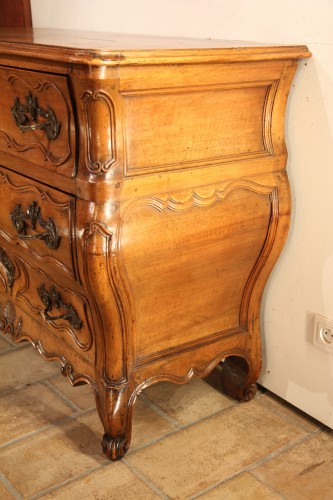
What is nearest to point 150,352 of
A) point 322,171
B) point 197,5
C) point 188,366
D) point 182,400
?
point 188,366

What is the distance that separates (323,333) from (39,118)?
957 millimetres

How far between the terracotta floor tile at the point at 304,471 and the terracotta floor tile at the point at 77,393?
0.58 metres

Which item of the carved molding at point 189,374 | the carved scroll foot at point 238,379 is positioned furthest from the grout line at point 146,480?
the carved scroll foot at point 238,379

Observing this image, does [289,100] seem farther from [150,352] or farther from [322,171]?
[150,352]

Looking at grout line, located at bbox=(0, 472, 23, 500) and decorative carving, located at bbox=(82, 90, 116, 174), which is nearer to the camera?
decorative carving, located at bbox=(82, 90, 116, 174)

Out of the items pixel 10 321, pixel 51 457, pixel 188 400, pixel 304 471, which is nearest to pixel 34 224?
pixel 10 321

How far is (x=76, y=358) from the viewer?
1.76m

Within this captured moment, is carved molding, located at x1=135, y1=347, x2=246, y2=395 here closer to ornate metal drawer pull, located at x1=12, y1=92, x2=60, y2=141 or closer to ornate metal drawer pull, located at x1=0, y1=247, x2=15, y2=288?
ornate metal drawer pull, located at x1=0, y1=247, x2=15, y2=288

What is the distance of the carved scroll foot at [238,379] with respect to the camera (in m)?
1.95

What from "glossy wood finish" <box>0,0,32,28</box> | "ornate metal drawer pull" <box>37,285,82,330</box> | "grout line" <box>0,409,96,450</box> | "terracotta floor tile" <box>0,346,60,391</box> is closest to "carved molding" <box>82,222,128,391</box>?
"ornate metal drawer pull" <box>37,285,82,330</box>

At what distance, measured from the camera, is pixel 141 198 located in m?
1.47

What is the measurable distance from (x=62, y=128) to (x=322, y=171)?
683 millimetres

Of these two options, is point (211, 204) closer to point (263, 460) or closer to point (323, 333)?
point (323, 333)

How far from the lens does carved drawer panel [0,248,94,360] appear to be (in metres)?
1.68
